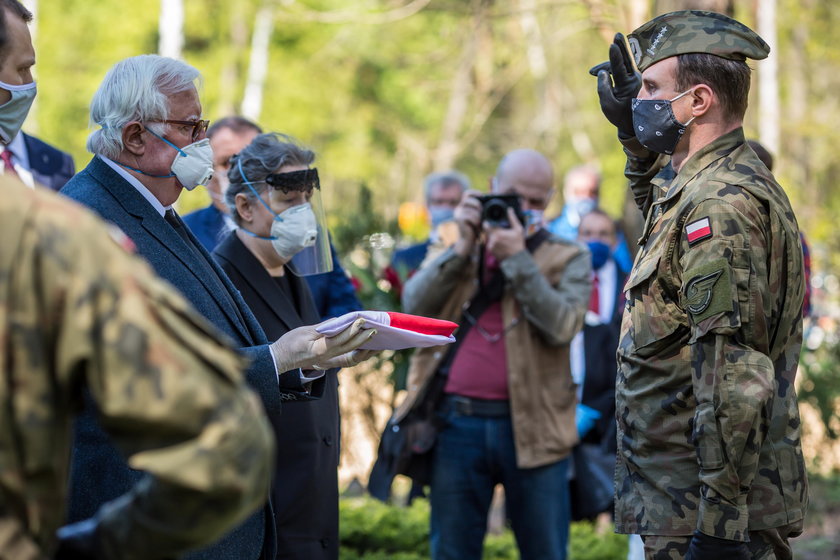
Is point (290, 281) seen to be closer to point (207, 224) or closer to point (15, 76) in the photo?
point (207, 224)

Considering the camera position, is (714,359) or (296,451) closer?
(714,359)

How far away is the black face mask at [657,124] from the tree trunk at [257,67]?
24759 mm

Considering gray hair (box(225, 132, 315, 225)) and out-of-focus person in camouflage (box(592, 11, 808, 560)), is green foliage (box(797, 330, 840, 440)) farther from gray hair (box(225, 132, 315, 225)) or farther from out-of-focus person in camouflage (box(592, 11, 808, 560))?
gray hair (box(225, 132, 315, 225))

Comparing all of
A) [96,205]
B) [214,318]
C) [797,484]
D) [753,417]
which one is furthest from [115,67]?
[797,484]

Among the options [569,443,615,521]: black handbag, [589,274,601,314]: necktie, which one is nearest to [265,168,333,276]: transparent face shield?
[569,443,615,521]: black handbag

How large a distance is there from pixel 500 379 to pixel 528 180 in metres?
1.11

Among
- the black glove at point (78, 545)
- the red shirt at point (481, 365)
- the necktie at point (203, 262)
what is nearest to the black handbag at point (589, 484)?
the red shirt at point (481, 365)

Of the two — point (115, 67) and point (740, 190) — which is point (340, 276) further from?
point (740, 190)

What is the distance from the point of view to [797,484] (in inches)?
116

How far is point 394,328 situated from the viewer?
3.02 m

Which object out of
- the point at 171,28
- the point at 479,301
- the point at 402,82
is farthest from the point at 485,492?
the point at 171,28

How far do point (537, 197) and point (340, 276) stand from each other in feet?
4.14

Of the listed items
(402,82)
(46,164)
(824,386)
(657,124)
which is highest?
(402,82)

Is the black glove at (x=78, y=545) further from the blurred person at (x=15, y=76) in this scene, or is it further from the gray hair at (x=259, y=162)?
the gray hair at (x=259, y=162)
